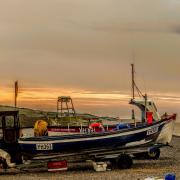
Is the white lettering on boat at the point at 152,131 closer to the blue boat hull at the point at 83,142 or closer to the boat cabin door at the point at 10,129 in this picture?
the blue boat hull at the point at 83,142

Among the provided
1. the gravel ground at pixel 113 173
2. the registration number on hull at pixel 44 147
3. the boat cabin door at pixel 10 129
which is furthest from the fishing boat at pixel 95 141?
the gravel ground at pixel 113 173

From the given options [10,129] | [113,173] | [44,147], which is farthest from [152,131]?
[10,129]

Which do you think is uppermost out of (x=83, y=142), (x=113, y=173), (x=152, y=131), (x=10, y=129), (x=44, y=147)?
(x=10, y=129)

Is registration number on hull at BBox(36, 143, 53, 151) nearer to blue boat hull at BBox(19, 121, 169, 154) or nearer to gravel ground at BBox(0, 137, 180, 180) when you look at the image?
blue boat hull at BBox(19, 121, 169, 154)

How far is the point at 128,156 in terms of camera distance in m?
23.7

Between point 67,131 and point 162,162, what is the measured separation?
7015 millimetres

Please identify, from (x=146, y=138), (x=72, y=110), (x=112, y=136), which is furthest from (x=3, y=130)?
(x=72, y=110)

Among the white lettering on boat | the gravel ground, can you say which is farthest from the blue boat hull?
the gravel ground

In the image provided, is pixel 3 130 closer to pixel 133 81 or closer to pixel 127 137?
pixel 127 137

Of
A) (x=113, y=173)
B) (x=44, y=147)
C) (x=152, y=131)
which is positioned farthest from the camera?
(x=152, y=131)

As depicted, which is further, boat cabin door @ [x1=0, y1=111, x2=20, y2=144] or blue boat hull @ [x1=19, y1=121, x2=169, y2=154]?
blue boat hull @ [x1=19, y1=121, x2=169, y2=154]

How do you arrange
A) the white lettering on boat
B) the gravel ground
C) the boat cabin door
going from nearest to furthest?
1. the gravel ground
2. the boat cabin door
3. the white lettering on boat

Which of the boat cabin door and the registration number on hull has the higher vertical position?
the boat cabin door

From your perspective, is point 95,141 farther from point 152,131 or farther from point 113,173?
point 152,131
